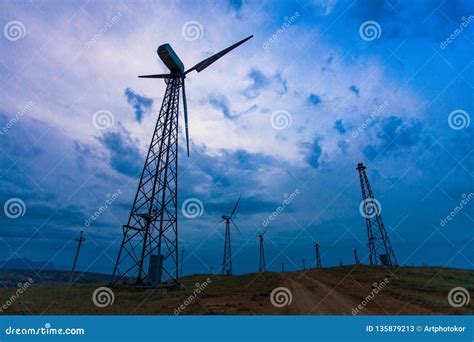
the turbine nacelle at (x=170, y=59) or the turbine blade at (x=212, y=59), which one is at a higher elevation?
the turbine blade at (x=212, y=59)

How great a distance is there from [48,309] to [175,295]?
778cm

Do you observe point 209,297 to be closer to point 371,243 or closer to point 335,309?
point 335,309

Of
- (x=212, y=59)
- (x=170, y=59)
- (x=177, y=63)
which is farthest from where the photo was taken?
(x=212, y=59)

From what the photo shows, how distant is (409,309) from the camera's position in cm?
1484

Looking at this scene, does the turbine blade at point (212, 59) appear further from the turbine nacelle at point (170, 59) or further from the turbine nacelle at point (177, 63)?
the turbine nacelle at point (170, 59)

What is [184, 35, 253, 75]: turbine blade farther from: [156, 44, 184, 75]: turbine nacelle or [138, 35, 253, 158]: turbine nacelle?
[156, 44, 184, 75]: turbine nacelle

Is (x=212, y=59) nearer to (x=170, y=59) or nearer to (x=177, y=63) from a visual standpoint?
(x=177, y=63)

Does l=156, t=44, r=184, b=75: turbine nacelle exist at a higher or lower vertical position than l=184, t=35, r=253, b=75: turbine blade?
lower

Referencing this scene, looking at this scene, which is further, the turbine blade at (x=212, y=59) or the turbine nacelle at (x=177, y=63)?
the turbine blade at (x=212, y=59)

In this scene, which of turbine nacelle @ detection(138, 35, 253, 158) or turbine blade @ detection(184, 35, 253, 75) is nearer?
turbine nacelle @ detection(138, 35, 253, 158)

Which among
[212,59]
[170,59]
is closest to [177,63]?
[170,59]

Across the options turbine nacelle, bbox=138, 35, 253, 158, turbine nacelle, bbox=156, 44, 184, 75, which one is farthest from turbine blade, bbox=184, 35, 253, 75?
turbine nacelle, bbox=156, 44, 184, 75

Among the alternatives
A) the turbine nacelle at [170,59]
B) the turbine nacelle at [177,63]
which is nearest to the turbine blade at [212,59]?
the turbine nacelle at [177,63]

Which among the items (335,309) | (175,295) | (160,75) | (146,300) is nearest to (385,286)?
(335,309)
